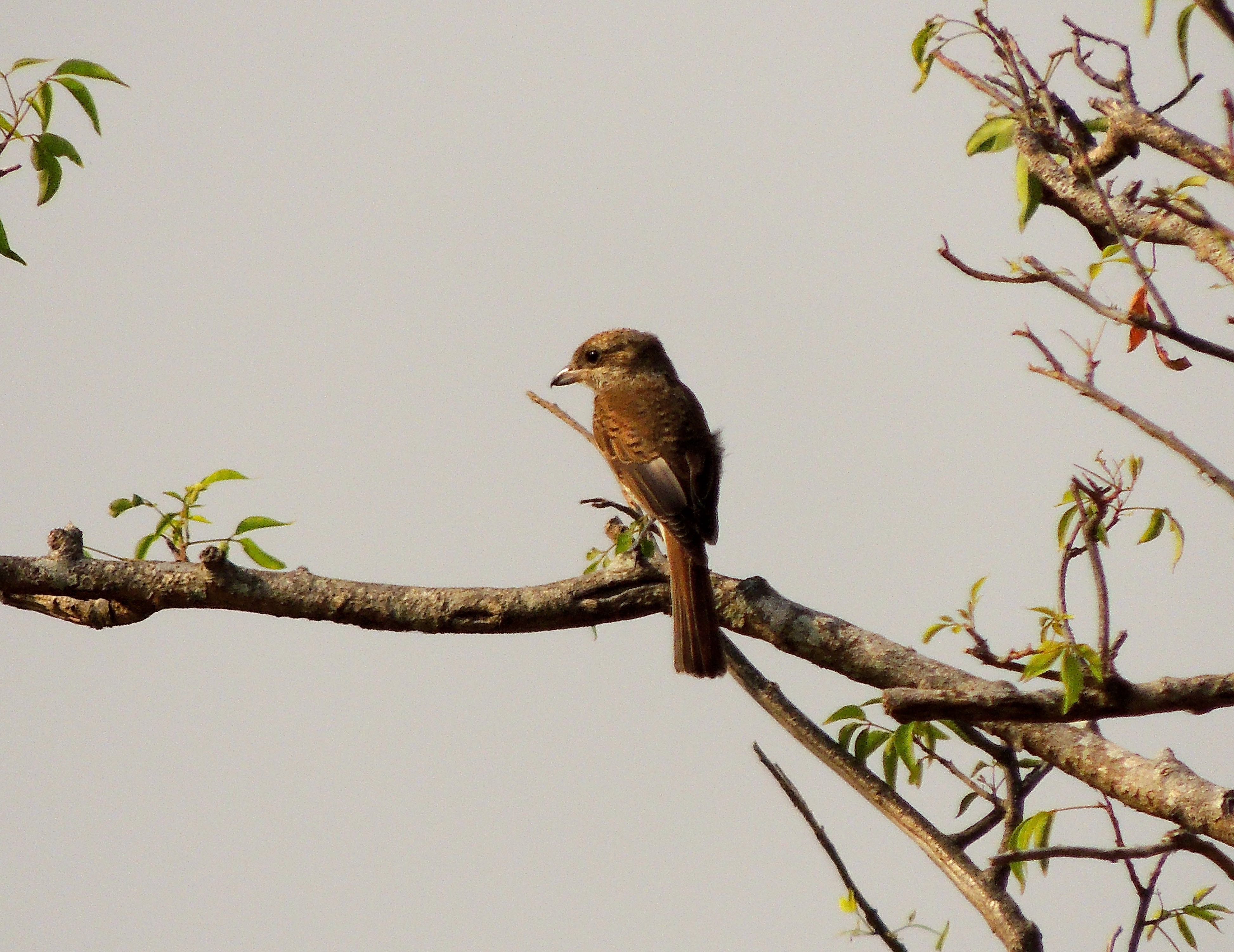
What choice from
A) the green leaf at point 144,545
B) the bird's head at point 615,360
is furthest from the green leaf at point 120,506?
the bird's head at point 615,360

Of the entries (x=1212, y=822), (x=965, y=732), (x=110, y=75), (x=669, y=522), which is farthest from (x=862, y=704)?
(x=110, y=75)

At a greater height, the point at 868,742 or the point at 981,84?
the point at 981,84

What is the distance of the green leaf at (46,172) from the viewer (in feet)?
12.9

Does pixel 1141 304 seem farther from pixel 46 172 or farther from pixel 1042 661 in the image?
pixel 46 172

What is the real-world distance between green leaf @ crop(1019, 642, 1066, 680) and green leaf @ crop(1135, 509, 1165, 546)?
2.30 feet

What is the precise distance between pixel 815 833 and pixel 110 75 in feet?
9.40

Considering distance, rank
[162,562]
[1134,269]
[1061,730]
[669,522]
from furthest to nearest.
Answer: [669,522] < [162,562] < [1061,730] < [1134,269]

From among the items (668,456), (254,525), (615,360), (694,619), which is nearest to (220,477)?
(254,525)

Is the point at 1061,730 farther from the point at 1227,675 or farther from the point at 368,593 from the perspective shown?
the point at 368,593

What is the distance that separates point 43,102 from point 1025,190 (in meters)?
2.85

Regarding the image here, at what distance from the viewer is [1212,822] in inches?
128

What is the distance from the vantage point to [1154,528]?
3.59 meters

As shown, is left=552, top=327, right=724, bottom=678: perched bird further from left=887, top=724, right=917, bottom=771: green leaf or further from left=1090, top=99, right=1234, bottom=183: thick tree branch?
left=1090, top=99, right=1234, bottom=183: thick tree branch

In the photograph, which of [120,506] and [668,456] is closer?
[120,506]
